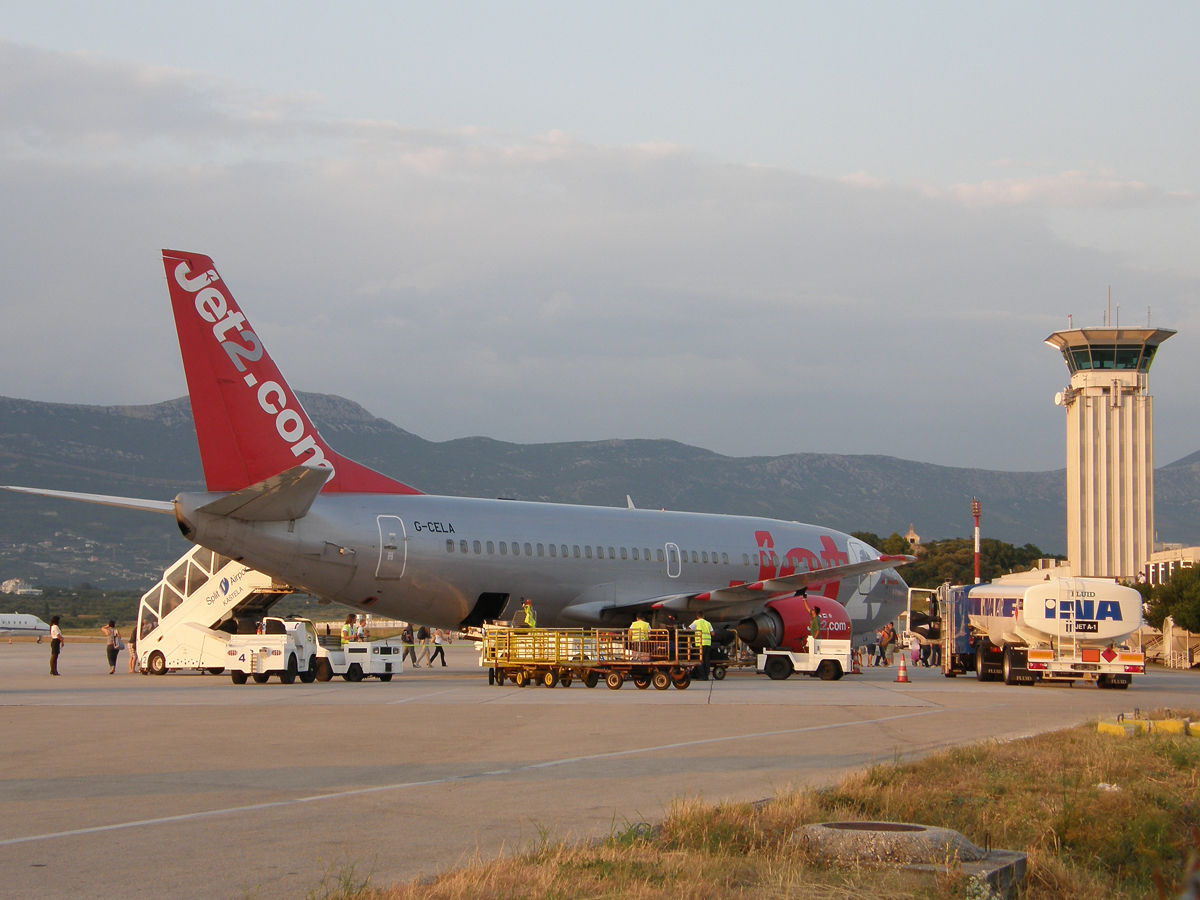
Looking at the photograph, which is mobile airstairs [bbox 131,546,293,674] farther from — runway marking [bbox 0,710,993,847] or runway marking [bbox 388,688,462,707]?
runway marking [bbox 0,710,993,847]

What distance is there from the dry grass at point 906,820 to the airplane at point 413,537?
15.1 meters

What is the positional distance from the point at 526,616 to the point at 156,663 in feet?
31.8

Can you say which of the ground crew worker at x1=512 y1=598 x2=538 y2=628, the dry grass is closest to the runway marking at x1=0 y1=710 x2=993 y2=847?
the dry grass

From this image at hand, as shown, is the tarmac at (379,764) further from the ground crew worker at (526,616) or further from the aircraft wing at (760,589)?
the aircraft wing at (760,589)

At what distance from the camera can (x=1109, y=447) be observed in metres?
98.1

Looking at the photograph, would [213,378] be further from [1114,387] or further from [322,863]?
[1114,387]

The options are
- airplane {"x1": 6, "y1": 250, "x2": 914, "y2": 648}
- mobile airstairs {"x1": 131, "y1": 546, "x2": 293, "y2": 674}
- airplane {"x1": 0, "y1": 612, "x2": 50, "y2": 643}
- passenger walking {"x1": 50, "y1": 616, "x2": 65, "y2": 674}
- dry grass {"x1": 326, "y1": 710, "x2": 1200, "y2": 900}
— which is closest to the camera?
dry grass {"x1": 326, "y1": 710, "x2": 1200, "y2": 900}

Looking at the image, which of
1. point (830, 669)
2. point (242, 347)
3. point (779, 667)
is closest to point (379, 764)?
point (242, 347)

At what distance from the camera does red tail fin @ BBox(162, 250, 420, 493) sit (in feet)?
81.2

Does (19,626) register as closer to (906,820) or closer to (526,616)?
(526,616)

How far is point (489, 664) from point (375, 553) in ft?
11.4

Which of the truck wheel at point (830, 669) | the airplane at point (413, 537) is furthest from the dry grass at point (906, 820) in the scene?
the truck wheel at point (830, 669)

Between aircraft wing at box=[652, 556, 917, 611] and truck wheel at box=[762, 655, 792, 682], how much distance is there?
1.59 m

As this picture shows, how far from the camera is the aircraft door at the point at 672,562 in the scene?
32750mm
